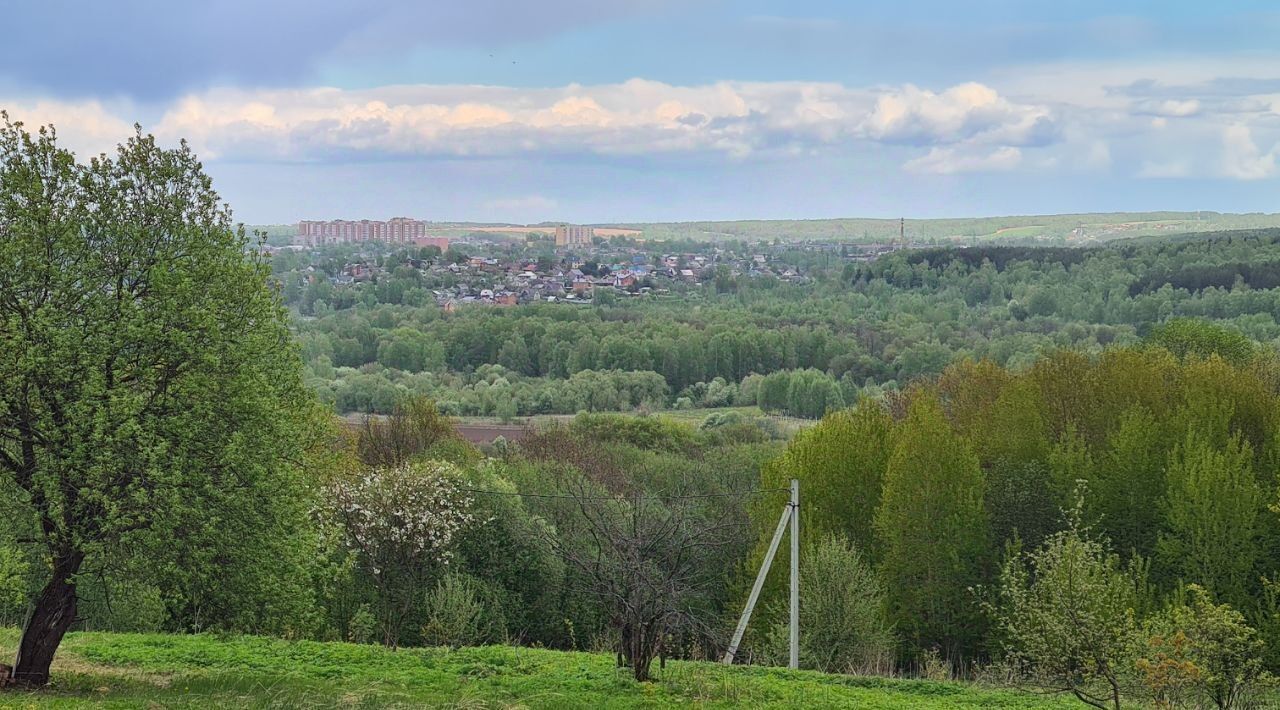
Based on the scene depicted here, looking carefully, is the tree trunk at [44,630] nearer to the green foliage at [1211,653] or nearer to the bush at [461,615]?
the bush at [461,615]

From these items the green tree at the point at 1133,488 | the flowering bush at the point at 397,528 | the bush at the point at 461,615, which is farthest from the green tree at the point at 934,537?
the flowering bush at the point at 397,528

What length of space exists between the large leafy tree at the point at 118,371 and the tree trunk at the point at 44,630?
0.02m

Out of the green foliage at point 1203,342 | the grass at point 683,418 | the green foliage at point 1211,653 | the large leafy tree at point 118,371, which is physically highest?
the large leafy tree at point 118,371

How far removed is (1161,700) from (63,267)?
14.1 metres

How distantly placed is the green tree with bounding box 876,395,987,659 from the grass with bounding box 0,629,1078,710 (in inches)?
446

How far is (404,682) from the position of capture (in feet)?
55.2

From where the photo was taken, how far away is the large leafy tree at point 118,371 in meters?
13.6

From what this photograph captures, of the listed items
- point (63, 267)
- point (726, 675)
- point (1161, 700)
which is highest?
point (63, 267)

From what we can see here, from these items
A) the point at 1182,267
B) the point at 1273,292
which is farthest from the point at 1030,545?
the point at 1182,267

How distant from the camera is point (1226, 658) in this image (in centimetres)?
1513

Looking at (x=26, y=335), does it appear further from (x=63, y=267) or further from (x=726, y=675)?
(x=726, y=675)

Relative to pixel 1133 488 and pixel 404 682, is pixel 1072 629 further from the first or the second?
pixel 1133 488

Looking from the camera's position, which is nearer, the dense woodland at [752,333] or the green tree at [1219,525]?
the green tree at [1219,525]

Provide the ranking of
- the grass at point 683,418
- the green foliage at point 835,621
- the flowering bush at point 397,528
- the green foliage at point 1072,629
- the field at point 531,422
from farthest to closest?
the grass at point 683,418 < the field at point 531,422 < the flowering bush at point 397,528 < the green foliage at point 835,621 < the green foliage at point 1072,629
